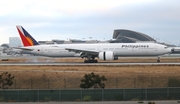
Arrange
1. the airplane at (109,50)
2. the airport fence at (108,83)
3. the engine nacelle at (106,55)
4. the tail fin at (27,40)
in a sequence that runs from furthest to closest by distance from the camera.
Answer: the tail fin at (27,40) < the airplane at (109,50) < the engine nacelle at (106,55) < the airport fence at (108,83)

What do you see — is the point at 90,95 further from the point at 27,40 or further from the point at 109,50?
the point at 27,40

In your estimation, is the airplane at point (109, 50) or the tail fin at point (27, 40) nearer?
the airplane at point (109, 50)

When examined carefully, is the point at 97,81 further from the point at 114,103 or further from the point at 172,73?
the point at 172,73

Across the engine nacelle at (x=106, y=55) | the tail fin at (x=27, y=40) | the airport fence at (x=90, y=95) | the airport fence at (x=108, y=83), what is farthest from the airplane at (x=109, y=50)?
the airport fence at (x=90, y=95)

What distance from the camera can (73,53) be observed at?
207 ft

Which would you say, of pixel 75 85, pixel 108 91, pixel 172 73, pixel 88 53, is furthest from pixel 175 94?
pixel 88 53

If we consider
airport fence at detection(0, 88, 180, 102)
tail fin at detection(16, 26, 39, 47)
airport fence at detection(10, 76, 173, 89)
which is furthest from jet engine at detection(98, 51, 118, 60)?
airport fence at detection(0, 88, 180, 102)

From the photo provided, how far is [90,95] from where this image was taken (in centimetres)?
2681

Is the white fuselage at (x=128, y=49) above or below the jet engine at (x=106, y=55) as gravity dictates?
above

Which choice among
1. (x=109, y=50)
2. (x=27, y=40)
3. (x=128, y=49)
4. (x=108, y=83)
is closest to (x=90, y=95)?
(x=108, y=83)

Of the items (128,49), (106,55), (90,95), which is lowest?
(90,95)

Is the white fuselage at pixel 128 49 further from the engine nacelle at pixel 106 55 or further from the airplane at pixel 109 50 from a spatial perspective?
the engine nacelle at pixel 106 55

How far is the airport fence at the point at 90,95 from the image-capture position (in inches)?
1054

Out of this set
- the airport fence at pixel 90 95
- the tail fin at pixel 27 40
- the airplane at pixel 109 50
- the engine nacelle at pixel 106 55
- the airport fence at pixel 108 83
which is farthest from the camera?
the tail fin at pixel 27 40
